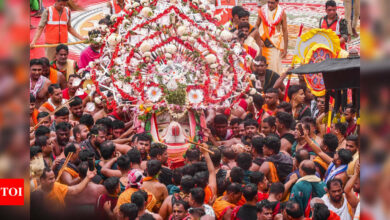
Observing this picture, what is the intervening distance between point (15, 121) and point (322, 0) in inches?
495

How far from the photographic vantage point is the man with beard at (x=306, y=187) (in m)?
5.16

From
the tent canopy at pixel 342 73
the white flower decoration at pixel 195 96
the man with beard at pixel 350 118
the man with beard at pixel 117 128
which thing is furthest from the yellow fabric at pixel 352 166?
the man with beard at pixel 117 128

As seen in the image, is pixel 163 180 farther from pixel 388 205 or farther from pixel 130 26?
pixel 388 205

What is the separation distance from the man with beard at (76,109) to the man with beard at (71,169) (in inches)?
56.8

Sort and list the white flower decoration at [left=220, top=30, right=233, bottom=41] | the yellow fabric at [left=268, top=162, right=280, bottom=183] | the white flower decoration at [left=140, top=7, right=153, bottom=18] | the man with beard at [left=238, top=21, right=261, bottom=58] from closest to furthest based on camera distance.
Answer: the yellow fabric at [left=268, top=162, right=280, bottom=183] < the white flower decoration at [left=140, top=7, right=153, bottom=18] < the white flower decoration at [left=220, top=30, right=233, bottom=41] < the man with beard at [left=238, top=21, right=261, bottom=58]

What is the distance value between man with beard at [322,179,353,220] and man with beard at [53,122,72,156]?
2893mm

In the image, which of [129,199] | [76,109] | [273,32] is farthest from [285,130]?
[273,32]

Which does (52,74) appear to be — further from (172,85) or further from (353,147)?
(353,147)

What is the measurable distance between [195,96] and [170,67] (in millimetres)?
433

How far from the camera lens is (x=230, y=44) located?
6980mm

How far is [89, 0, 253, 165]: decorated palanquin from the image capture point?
672 cm

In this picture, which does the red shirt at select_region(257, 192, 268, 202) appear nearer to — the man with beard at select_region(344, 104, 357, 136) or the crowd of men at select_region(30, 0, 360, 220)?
the crowd of men at select_region(30, 0, 360, 220)

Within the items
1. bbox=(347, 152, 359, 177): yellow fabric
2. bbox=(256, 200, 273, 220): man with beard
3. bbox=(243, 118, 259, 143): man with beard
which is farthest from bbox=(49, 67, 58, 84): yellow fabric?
bbox=(347, 152, 359, 177): yellow fabric

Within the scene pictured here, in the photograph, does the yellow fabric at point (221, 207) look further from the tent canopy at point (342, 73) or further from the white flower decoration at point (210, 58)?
the white flower decoration at point (210, 58)
